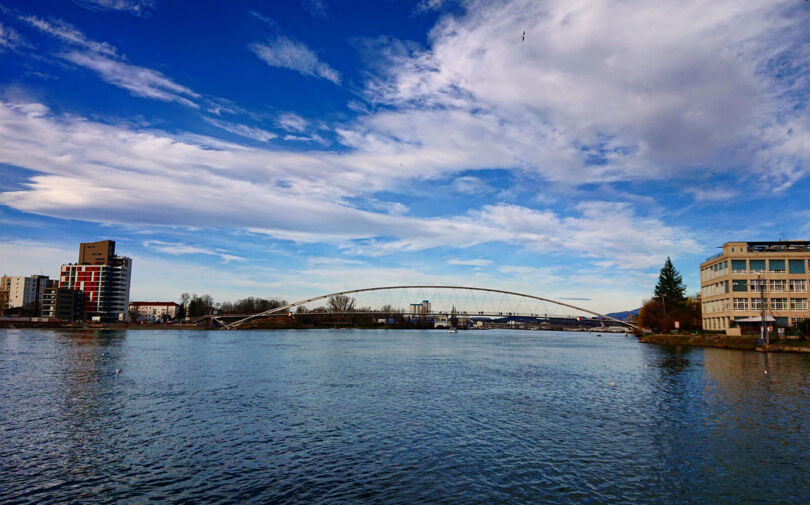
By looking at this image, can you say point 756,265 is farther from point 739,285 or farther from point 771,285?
point 739,285

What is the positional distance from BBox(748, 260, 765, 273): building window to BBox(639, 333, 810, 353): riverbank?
15.0 metres

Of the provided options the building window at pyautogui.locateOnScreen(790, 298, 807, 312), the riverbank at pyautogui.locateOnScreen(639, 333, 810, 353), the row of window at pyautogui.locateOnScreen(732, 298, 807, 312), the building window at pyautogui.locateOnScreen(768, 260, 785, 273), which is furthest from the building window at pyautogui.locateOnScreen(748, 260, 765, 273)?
the riverbank at pyautogui.locateOnScreen(639, 333, 810, 353)

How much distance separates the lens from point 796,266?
291ft

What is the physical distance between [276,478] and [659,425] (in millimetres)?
18088

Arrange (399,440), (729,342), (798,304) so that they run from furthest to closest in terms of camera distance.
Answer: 1. (798,304)
2. (729,342)
3. (399,440)

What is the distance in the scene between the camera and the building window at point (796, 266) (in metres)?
88.6

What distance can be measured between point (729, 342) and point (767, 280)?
779 inches

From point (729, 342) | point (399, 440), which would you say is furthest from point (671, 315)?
point (399, 440)

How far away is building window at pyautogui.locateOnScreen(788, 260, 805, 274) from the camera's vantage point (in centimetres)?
8856

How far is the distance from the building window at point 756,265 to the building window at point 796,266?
4.33m

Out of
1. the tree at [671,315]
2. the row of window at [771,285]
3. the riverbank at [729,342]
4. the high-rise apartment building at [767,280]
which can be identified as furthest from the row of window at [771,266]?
the tree at [671,315]

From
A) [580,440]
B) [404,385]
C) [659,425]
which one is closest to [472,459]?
[580,440]

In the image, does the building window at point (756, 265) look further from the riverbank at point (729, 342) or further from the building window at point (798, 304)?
the riverbank at point (729, 342)

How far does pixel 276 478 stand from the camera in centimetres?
1627
